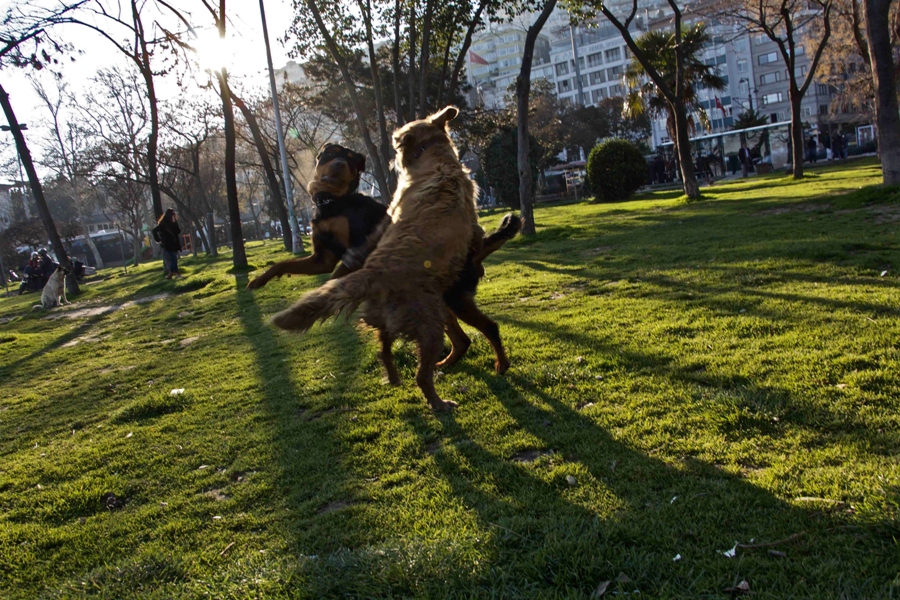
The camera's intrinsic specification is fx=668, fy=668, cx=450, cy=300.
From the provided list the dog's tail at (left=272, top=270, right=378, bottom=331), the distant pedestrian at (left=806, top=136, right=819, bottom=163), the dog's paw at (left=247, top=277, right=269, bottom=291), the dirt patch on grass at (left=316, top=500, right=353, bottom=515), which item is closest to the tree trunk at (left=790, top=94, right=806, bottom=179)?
the distant pedestrian at (left=806, top=136, right=819, bottom=163)

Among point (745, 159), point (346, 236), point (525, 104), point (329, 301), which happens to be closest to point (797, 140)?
point (745, 159)

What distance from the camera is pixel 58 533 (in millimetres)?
3596

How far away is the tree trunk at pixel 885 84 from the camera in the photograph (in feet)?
40.1

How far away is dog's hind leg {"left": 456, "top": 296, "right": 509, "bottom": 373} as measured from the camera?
4.94 meters

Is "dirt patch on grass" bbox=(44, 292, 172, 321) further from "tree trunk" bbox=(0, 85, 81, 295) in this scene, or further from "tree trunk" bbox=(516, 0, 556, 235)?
"tree trunk" bbox=(516, 0, 556, 235)

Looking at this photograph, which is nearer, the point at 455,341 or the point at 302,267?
the point at 302,267

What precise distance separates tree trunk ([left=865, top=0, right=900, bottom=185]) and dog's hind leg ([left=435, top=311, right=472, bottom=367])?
11231mm

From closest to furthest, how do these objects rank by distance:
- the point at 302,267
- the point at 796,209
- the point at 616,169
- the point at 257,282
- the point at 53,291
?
the point at 257,282 < the point at 302,267 < the point at 796,209 < the point at 53,291 < the point at 616,169

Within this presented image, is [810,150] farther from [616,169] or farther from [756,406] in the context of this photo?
[756,406]

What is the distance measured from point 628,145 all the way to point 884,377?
75.2 ft

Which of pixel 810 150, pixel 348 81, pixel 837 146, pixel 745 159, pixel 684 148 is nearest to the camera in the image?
pixel 348 81

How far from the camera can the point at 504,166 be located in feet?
104

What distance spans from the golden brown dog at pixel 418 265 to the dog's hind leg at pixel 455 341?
2.31ft

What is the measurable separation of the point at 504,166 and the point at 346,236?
27.6 meters
